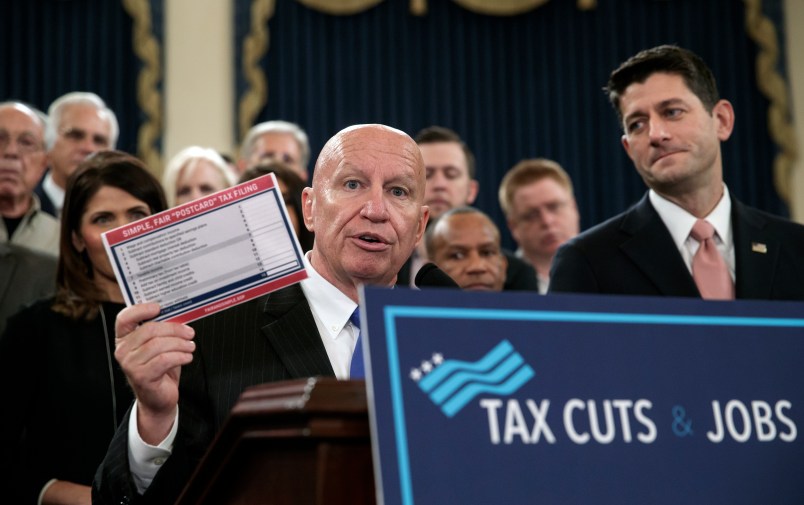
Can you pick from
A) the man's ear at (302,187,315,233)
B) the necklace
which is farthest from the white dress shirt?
the necklace

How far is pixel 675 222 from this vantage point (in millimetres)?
2635

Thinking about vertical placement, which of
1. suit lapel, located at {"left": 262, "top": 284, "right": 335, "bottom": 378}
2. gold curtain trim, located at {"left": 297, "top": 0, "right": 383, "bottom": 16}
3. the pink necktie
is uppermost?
gold curtain trim, located at {"left": 297, "top": 0, "right": 383, "bottom": 16}

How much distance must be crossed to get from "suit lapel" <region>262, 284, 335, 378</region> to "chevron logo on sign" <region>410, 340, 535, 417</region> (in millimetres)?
708

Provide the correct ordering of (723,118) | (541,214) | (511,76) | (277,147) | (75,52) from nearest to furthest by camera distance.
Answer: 1. (723,118)
2. (541,214)
3. (277,147)
4. (75,52)
5. (511,76)

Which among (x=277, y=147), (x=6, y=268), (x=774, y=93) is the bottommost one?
(x=6, y=268)

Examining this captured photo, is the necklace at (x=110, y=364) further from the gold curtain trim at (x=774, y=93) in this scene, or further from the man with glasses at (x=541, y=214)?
the gold curtain trim at (x=774, y=93)

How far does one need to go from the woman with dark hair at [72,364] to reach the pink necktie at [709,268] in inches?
54.4

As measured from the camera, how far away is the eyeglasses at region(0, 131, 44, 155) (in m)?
3.69

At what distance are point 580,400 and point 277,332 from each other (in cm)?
83

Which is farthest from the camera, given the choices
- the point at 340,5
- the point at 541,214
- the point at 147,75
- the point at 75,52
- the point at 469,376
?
the point at 340,5

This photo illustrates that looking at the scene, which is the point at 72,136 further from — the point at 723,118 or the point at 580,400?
the point at 580,400

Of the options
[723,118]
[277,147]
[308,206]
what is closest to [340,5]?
[277,147]

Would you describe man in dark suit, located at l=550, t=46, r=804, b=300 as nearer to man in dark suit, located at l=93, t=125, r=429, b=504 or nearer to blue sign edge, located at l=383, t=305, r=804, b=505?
man in dark suit, located at l=93, t=125, r=429, b=504

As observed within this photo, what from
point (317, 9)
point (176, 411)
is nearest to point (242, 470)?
point (176, 411)
